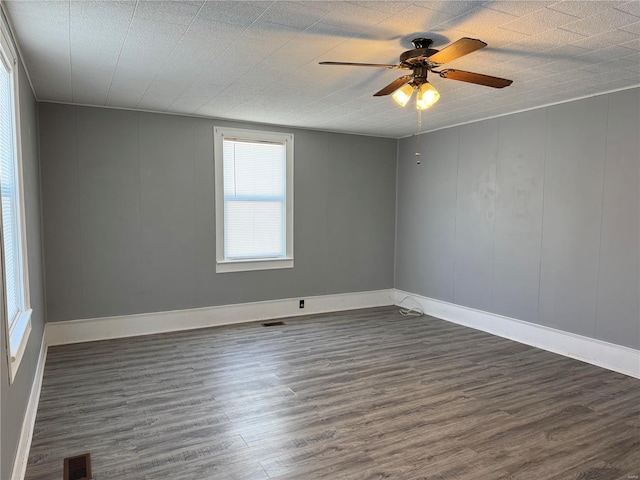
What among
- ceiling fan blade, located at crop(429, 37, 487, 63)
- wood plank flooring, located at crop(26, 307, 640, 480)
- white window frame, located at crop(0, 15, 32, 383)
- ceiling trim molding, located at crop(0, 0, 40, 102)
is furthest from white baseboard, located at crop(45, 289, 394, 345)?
ceiling fan blade, located at crop(429, 37, 487, 63)

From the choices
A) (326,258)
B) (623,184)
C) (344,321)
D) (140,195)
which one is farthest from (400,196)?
(140,195)

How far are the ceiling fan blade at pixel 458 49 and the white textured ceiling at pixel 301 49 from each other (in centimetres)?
16

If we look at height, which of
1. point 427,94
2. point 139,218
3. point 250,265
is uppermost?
point 427,94

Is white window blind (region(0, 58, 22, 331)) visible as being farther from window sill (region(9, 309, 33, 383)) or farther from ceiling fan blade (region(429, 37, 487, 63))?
ceiling fan blade (region(429, 37, 487, 63))

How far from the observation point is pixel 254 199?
552cm

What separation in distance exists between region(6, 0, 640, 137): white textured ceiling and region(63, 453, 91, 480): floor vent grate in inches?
98.1

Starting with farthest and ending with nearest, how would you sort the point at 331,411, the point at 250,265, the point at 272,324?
the point at 250,265 < the point at 272,324 < the point at 331,411

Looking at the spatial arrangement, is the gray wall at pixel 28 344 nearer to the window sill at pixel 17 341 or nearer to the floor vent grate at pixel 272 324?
the window sill at pixel 17 341

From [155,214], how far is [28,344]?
91.3 inches

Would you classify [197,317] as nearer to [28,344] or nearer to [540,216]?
[28,344]

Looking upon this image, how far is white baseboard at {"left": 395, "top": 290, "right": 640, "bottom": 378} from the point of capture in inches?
151

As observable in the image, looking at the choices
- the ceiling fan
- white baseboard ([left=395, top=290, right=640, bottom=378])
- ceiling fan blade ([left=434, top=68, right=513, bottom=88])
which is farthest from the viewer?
white baseboard ([left=395, top=290, right=640, bottom=378])

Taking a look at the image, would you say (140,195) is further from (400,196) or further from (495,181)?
(495,181)

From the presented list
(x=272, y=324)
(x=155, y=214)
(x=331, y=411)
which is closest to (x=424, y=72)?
(x=331, y=411)
